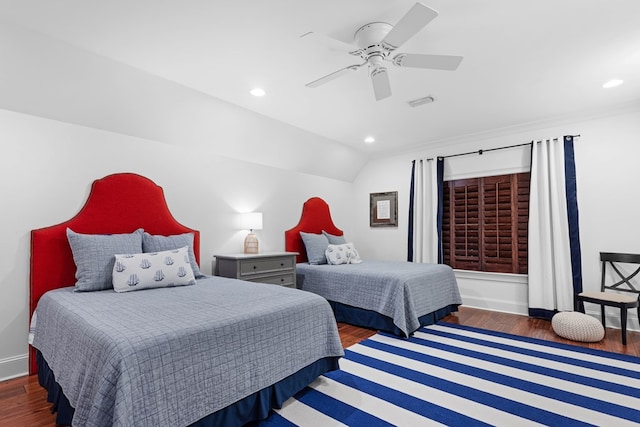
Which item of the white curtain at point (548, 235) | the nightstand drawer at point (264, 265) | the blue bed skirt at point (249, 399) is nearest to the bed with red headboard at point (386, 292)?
the nightstand drawer at point (264, 265)

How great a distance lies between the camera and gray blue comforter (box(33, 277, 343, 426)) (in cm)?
140

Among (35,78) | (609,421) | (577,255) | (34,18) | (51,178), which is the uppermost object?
(34,18)

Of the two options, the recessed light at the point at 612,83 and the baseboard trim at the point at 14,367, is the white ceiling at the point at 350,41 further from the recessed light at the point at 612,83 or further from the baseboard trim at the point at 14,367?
the baseboard trim at the point at 14,367

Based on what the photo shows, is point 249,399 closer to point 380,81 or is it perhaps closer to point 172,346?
point 172,346

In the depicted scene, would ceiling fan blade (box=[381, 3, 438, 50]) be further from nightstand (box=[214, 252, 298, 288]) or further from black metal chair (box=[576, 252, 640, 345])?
black metal chair (box=[576, 252, 640, 345])

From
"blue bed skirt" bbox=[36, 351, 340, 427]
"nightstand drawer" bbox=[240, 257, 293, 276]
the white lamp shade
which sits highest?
the white lamp shade

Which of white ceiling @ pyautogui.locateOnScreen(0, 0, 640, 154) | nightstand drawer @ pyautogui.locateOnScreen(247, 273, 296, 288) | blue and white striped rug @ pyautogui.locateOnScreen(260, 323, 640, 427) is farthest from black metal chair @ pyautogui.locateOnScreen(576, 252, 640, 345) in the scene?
nightstand drawer @ pyautogui.locateOnScreen(247, 273, 296, 288)

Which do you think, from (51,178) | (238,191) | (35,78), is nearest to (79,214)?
(51,178)

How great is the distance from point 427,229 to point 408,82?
268cm

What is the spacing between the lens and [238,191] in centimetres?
432

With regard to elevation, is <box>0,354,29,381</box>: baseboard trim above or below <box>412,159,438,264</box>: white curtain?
below

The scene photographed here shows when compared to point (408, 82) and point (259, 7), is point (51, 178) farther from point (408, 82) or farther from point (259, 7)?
point (408, 82)

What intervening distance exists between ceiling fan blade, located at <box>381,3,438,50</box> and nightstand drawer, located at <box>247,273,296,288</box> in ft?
8.95

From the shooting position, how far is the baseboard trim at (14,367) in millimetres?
2508
